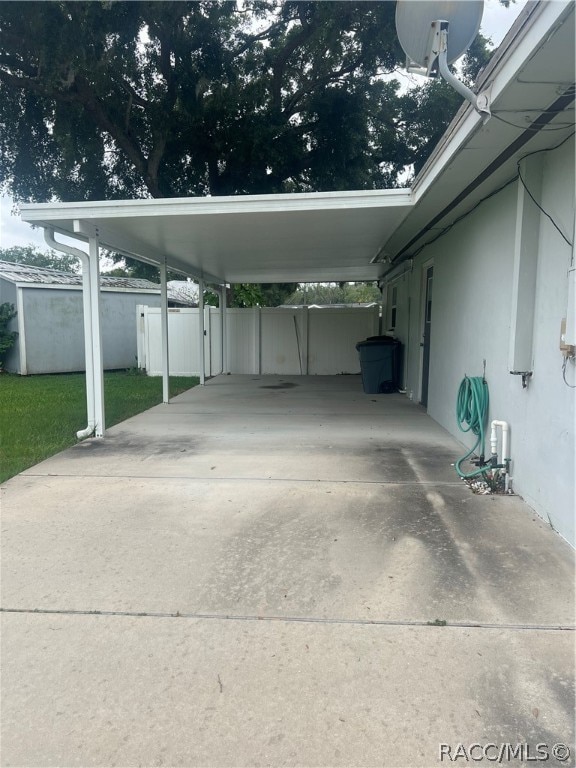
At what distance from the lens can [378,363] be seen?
1045cm

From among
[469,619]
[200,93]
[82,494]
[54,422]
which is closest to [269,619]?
[469,619]

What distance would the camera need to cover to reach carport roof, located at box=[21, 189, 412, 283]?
5.41m

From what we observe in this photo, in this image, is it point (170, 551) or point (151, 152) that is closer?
point (170, 551)

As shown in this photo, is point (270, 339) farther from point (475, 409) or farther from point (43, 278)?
point (475, 409)

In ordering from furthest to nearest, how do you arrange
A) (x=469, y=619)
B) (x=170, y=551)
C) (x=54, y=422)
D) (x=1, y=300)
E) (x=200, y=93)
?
1. (x=1, y=300)
2. (x=200, y=93)
3. (x=54, y=422)
4. (x=170, y=551)
5. (x=469, y=619)

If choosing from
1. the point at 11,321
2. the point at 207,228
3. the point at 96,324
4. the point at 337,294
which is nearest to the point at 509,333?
the point at 207,228

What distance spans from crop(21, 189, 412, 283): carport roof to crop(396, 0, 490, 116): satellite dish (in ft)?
7.18

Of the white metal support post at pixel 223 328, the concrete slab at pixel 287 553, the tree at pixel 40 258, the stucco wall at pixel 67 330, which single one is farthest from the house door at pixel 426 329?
the tree at pixel 40 258

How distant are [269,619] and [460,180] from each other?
4065mm

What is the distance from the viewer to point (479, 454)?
17.5ft

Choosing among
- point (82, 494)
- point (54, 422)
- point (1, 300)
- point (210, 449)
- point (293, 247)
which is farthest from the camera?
point (1, 300)

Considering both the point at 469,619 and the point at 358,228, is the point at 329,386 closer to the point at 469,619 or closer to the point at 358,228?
the point at 358,228

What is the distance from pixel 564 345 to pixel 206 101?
1020 cm

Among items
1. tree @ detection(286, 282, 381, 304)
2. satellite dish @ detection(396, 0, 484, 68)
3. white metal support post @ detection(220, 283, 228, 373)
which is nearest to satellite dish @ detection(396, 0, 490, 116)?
satellite dish @ detection(396, 0, 484, 68)
